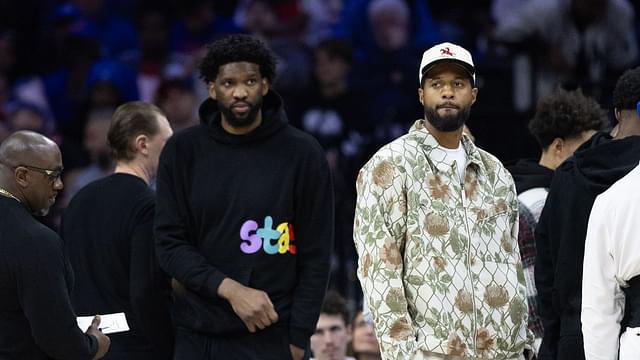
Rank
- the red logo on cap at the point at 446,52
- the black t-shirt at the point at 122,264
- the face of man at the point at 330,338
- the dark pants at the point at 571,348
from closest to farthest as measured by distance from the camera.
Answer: the red logo on cap at the point at 446,52 < the dark pants at the point at 571,348 < the black t-shirt at the point at 122,264 < the face of man at the point at 330,338

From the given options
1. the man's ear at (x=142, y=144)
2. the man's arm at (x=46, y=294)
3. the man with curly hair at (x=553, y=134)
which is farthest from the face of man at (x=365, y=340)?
the man's arm at (x=46, y=294)

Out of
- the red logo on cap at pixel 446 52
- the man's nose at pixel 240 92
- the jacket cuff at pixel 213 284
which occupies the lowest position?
the jacket cuff at pixel 213 284

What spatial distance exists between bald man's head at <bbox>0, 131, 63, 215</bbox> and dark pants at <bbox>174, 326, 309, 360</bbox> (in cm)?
96

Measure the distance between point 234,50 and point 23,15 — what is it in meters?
7.47

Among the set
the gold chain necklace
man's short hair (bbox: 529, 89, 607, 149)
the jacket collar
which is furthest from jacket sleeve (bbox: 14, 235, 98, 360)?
man's short hair (bbox: 529, 89, 607, 149)

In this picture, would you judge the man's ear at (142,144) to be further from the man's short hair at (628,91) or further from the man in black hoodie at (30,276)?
the man's short hair at (628,91)

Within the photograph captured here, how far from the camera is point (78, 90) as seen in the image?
12688 mm

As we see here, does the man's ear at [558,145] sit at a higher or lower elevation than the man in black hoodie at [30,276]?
higher

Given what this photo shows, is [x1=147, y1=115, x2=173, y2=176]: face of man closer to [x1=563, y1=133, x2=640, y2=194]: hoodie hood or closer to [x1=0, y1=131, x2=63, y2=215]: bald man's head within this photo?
[x1=0, y1=131, x2=63, y2=215]: bald man's head

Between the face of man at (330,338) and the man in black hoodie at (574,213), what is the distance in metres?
2.44

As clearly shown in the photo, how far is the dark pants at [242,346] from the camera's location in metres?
6.18

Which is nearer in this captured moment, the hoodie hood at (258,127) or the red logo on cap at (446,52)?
the red logo on cap at (446,52)

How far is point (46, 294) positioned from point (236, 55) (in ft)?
4.97

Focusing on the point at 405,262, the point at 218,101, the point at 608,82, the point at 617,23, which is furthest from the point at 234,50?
the point at 617,23
